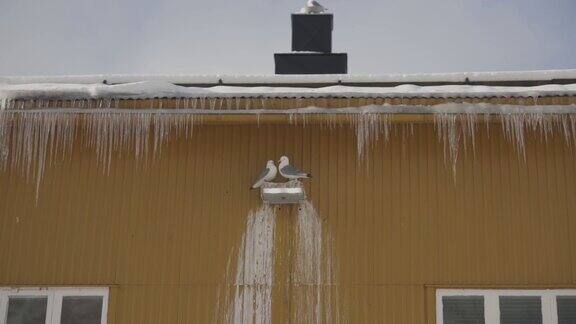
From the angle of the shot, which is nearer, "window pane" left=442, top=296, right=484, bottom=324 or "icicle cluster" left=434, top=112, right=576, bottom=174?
"window pane" left=442, top=296, right=484, bottom=324

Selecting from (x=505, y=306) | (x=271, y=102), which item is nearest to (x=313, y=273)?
(x=271, y=102)

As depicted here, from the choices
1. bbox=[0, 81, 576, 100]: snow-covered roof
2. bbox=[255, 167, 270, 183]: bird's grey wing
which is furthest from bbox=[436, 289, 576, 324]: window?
bbox=[255, 167, 270, 183]: bird's grey wing

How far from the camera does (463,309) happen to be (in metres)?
6.18

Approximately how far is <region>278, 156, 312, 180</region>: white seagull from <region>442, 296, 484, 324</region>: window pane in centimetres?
164

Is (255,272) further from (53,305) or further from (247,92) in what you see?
(53,305)

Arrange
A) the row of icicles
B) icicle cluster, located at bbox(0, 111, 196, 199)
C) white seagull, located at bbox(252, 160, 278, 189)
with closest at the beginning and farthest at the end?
white seagull, located at bbox(252, 160, 278, 189) → the row of icicles → icicle cluster, located at bbox(0, 111, 196, 199)

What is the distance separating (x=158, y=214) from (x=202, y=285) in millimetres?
782

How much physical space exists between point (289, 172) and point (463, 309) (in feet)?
6.35

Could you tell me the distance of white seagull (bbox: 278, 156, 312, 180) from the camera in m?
6.36

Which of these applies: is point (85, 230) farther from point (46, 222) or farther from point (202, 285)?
point (202, 285)

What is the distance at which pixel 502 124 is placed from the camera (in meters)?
6.60

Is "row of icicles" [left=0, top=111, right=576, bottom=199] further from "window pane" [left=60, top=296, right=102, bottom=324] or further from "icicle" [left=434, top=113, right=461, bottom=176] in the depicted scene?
"window pane" [left=60, top=296, right=102, bottom=324]

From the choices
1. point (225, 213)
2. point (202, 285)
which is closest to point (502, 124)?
point (225, 213)

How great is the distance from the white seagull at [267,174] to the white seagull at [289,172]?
2.9 inches
